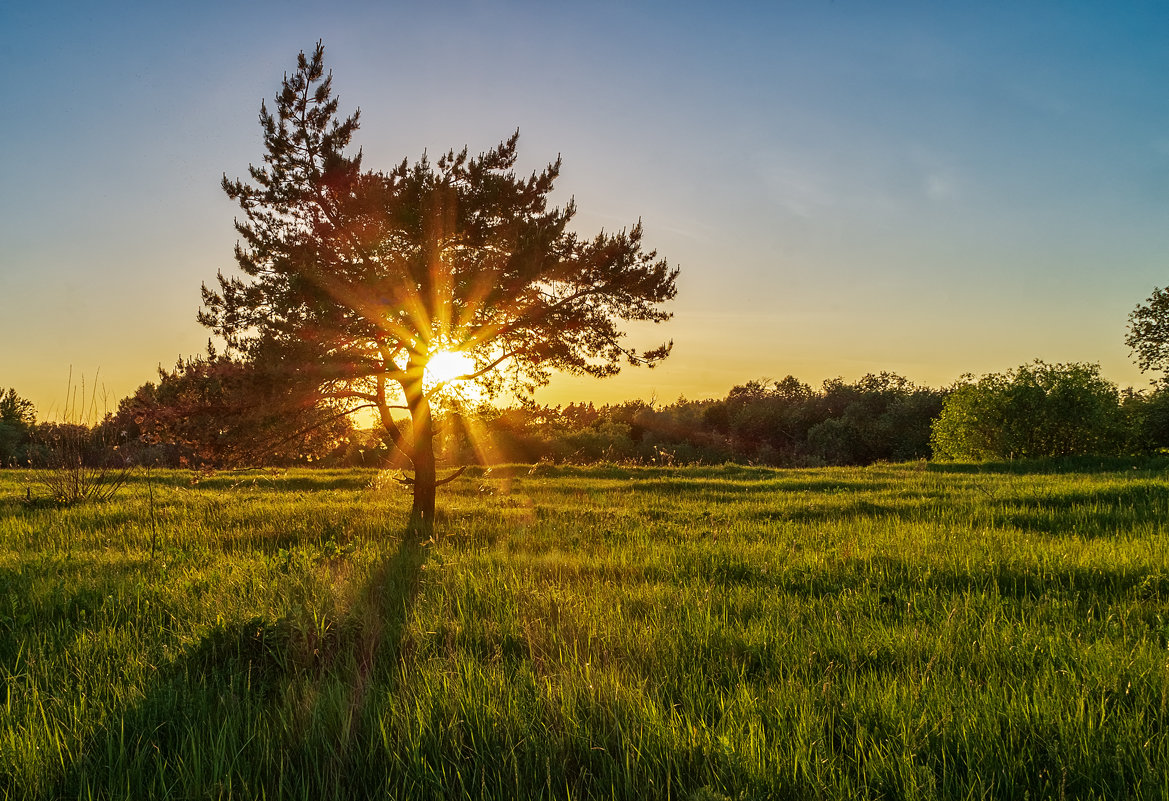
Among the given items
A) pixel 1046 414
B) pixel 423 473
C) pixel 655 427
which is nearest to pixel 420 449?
pixel 423 473

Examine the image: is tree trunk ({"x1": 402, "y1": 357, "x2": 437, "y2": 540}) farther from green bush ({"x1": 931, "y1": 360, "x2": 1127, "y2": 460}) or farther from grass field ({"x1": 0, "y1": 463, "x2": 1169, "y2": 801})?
green bush ({"x1": 931, "y1": 360, "x2": 1127, "y2": 460})

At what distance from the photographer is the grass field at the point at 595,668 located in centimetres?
251

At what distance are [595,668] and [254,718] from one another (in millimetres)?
1838

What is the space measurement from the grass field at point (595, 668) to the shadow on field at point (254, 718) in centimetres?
2

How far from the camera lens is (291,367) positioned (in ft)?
23.1

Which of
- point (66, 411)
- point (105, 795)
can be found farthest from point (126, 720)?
point (66, 411)

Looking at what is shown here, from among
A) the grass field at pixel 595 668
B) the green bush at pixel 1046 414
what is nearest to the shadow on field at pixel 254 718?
the grass field at pixel 595 668

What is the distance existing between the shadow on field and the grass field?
19 mm

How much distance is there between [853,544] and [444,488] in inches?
445

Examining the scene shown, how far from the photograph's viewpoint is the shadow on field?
253 cm

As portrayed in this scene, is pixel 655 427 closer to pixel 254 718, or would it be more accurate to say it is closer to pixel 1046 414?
pixel 1046 414

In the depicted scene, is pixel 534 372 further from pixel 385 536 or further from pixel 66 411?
pixel 66 411

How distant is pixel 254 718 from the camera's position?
3084 millimetres

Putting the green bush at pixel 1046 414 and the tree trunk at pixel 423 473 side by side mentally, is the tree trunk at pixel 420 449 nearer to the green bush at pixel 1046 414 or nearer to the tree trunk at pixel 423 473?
the tree trunk at pixel 423 473
